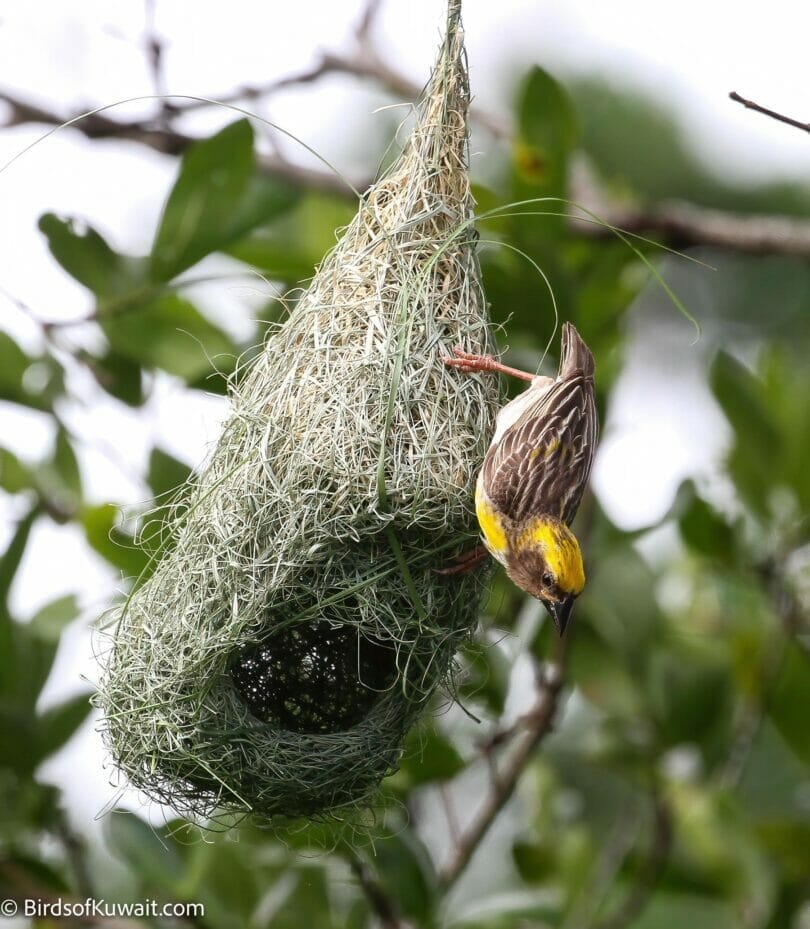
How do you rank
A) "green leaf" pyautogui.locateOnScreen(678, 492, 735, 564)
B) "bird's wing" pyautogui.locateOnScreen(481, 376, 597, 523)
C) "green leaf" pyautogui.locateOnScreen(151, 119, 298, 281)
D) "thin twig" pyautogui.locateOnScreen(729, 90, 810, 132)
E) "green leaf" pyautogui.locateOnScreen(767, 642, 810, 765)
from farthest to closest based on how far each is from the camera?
"green leaf" pyautogui.locateOnScreen(767, 642, 810, 765) < "green leaf" pyautogui.locateOnScreen(678, 492, 735, 564) < "green leaf" pyautogui.locateOnScreen(151, 119, 298, 281) < "bird's wing" pyautogui.locateOnScreen(481, 376, 597, 523) < "thin twig" pyautogui.locateOnScreen(729, 90, 810, 132)

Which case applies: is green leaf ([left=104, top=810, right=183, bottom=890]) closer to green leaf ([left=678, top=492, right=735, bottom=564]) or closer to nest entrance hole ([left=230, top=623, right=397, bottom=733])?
nest entrance hole ([left=230, top=623, right=397, bottom=733])

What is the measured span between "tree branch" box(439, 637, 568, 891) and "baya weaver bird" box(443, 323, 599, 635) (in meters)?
0.90

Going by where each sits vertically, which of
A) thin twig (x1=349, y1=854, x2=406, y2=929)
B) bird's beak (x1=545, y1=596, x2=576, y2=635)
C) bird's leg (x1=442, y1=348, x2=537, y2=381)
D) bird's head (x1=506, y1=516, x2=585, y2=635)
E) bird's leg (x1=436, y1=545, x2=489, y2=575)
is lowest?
thin twig (x1=349, y1=854, x2=406, y2=929)

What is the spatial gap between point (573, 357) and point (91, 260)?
127 cm

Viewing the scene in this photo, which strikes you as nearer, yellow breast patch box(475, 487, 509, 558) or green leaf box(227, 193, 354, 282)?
yellow breast patch box(475, 487, 509, 558)

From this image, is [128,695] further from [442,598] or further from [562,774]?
[562,774]

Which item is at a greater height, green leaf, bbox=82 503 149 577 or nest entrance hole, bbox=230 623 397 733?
nest entrance hole, bbox=230 623 397 733

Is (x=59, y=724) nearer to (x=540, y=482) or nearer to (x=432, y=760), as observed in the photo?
(x=432, y=760)

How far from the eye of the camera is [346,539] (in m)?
2.28

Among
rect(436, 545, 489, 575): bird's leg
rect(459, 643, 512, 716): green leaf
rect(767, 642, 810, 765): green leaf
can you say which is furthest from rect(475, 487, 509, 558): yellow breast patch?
rect(767, 642, 810, 765): green leaf

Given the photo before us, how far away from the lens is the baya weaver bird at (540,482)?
2270 mm

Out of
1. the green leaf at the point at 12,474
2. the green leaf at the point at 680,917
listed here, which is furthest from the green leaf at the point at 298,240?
the green leaf at the point at 680,917

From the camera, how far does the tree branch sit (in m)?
3.25

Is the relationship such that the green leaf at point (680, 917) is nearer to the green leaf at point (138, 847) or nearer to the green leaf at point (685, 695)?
the green leaf at point (685, 695)
